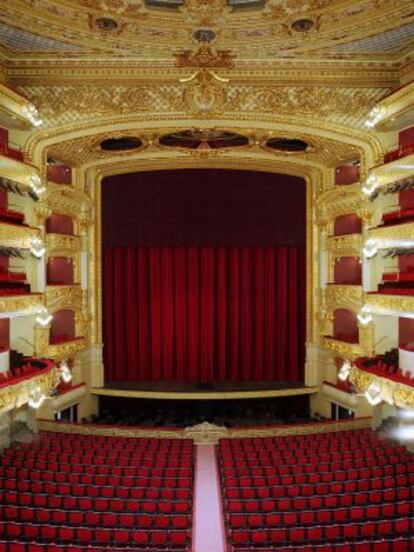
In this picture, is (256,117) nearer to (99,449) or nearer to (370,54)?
(370,54)

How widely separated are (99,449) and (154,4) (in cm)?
979

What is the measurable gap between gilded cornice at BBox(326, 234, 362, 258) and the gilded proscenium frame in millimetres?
822

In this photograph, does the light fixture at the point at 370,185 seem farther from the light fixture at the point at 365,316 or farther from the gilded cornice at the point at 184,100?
the light fixture at the point at 365,316

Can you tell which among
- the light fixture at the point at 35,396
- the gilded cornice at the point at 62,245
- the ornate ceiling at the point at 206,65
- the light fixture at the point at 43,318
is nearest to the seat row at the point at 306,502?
the light fixture at the point at 35,396

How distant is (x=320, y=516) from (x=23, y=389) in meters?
7.07

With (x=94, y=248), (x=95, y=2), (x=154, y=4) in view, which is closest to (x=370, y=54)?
(x=154, y=4)

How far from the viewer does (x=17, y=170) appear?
41.8 feet

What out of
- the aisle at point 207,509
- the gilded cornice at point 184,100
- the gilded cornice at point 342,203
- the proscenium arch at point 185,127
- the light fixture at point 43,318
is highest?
the gilded cornice at point 184,100

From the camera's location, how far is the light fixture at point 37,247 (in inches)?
532

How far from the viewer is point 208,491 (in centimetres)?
1019

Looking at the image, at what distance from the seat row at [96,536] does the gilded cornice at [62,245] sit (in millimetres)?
8661

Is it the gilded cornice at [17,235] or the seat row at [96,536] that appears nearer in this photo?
the seat row at [96,536]

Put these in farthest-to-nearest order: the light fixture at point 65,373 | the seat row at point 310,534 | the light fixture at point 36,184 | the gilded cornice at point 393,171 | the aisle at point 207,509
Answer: the light fixture at point 65,373 → the light fixture at point 36,184 → the gilded cornice at point 393,171 → the aisle at point 207,509 → the seat row at point 310,534

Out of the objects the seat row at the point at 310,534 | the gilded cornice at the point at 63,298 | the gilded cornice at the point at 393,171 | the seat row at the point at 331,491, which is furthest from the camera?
the gilded cornice at the point at 63,298
